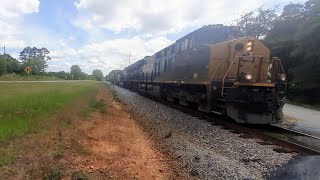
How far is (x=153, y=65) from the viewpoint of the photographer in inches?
1081

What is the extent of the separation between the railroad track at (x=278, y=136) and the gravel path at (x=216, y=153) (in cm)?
36

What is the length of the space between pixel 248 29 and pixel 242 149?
146ft

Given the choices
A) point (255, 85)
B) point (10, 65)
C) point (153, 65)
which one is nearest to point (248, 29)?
point (153, 65)

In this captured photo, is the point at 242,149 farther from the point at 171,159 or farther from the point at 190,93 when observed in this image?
the point at 190,93

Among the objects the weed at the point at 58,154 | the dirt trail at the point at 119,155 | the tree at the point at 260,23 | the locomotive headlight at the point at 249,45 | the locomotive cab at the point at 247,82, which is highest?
the tree at the point at 260,23

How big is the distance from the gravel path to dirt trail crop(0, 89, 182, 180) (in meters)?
0.42

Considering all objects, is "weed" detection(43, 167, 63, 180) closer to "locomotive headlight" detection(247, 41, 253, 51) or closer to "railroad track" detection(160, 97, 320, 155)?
"railroad track" detection(160, 97, 320, 155)

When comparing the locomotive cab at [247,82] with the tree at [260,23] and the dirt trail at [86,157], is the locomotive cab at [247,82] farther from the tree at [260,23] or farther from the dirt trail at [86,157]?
the tree at [260,23]

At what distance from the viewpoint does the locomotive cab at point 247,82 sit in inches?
451

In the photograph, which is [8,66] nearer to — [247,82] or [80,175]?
[247,82]

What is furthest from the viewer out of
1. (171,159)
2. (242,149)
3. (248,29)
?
(248,29)

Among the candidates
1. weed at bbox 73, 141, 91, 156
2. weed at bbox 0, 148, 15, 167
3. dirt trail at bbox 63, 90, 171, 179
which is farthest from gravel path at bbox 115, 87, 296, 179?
weed at bbox 0, 148, 15, 167

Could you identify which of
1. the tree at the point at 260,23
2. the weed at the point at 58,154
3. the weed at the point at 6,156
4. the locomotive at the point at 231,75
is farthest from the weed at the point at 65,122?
the tree at the point at 260,23

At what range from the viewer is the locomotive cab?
11461mm
